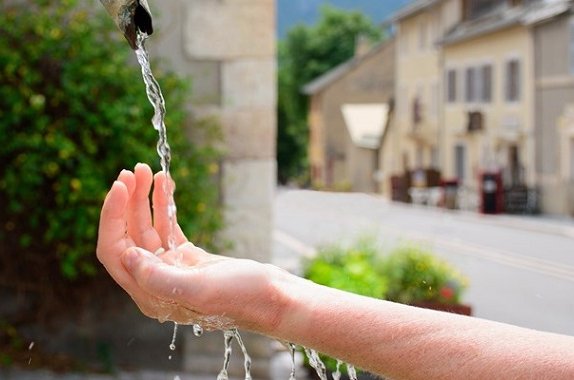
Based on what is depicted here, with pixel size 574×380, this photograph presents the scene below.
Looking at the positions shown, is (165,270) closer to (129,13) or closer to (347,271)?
(129,13)

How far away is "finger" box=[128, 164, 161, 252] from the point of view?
1.76m

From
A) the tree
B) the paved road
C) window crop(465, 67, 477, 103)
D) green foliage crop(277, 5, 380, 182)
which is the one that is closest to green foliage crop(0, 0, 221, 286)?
the tree

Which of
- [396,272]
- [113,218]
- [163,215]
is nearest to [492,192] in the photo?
[396,272]

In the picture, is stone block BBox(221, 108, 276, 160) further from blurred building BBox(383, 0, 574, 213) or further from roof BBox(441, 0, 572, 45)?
roof BBox(441, 0, 572, 45)

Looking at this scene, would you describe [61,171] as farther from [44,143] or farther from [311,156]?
[311,156]

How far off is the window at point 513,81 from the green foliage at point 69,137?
22666mm

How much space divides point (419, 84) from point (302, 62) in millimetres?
23292

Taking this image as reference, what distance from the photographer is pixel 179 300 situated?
60.8 inches

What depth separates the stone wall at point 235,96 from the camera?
4566 millimetres

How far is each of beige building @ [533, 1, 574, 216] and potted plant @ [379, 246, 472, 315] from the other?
17519 mm

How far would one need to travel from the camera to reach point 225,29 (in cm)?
457

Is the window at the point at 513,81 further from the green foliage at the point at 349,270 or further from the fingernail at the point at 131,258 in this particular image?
the fingernail at the point at 131,258

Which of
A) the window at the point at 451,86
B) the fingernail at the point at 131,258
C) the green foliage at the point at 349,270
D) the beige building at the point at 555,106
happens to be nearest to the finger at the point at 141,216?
the fingernail at the point at 131,258

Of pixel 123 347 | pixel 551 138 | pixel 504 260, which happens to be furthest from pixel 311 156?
pixel 123 347
